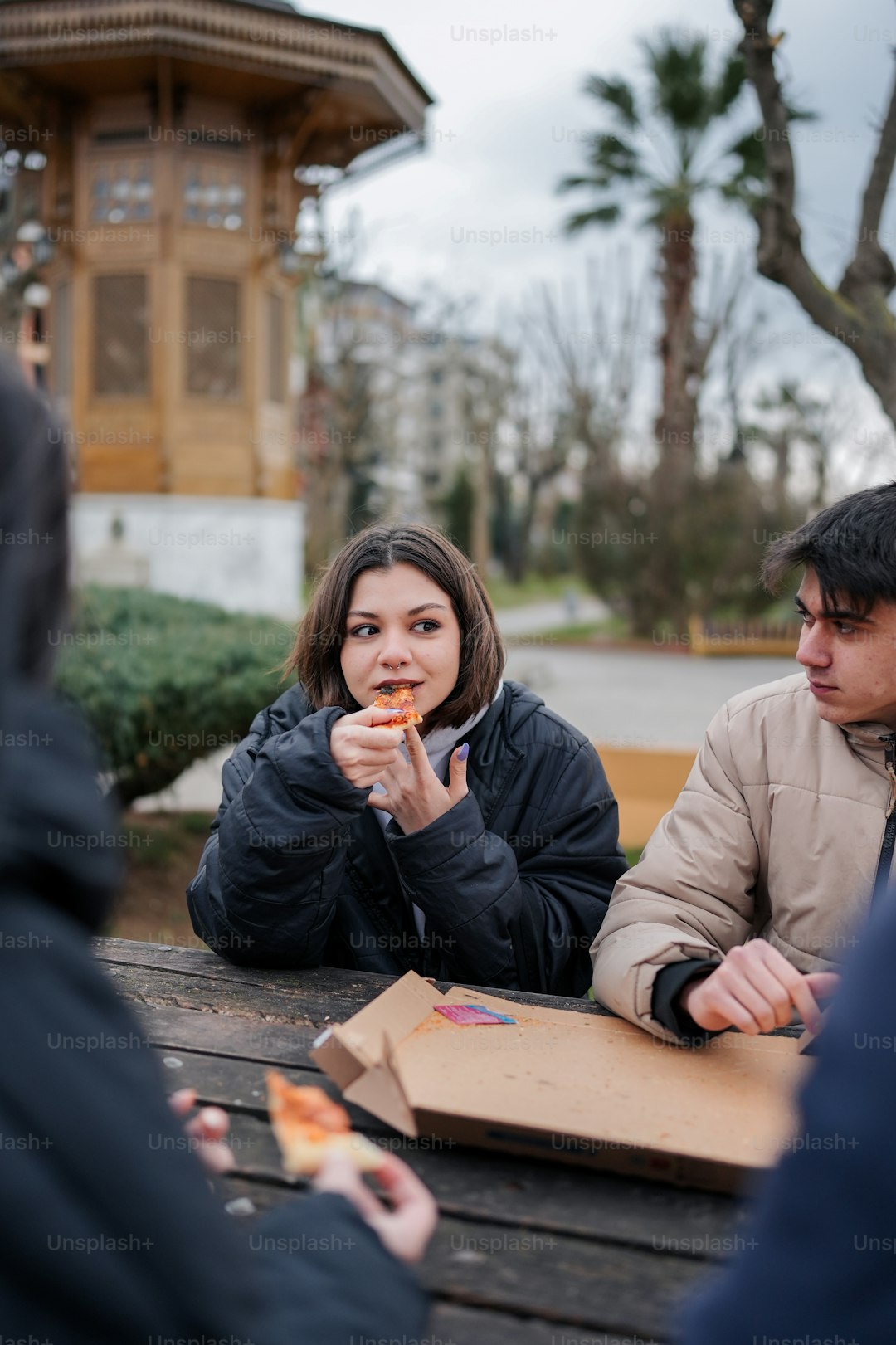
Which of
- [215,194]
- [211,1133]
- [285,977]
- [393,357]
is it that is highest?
[393,357]

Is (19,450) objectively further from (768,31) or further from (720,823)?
(768,31)

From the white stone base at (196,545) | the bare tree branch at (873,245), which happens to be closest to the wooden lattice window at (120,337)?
the white stone base at (196,545)

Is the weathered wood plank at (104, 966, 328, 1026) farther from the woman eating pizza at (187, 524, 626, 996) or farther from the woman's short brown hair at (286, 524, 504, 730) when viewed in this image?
the woman's short brown hair at (286, 524, 504, 730)

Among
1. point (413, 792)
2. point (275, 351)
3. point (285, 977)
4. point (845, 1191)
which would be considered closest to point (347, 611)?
point (413, 792)

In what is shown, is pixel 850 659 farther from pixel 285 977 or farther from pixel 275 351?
pixel 275 351

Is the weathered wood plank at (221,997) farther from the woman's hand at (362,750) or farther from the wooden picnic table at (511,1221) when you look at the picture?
the woman's hand at (362,750)

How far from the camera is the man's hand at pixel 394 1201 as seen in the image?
1109mm

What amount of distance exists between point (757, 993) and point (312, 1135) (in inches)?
31.6

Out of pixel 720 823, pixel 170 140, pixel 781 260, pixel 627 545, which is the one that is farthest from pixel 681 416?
pixel 720 823

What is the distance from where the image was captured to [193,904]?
241 cm

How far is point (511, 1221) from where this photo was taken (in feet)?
4.43

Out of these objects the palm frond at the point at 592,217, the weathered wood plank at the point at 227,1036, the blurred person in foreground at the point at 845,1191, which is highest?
the palm frond at the point at 592,217

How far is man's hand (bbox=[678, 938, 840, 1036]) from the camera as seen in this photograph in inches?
67.5

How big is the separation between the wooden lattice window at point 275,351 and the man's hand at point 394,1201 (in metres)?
15.3
